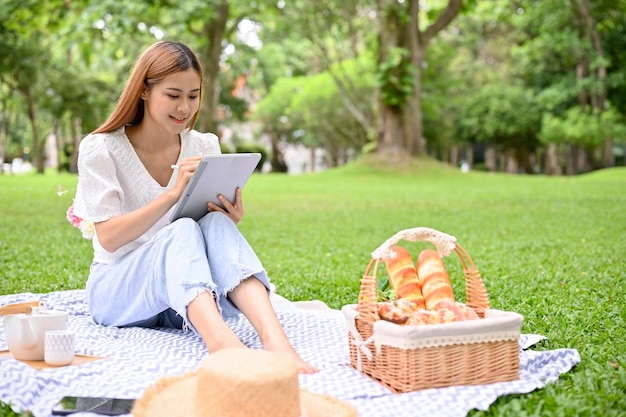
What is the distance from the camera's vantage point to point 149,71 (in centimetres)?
307

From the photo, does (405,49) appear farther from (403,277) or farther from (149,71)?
(403,277)

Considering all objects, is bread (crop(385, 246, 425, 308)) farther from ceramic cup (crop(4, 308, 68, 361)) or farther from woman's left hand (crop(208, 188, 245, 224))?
ceramic cup (crop(4, 308, 68, 361))

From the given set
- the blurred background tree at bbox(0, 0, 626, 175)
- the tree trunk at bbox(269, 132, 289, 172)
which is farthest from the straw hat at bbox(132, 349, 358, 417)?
the tree trunk at bbox(269, 132, 289, 172)

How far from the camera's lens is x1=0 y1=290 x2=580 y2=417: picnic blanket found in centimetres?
228

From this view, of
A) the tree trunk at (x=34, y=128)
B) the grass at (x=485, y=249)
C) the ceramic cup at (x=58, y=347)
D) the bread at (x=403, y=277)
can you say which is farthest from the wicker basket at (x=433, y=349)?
the tree trunk at (x=34, y=128)

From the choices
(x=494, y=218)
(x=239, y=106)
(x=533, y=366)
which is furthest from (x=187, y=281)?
(x=239, y=106)

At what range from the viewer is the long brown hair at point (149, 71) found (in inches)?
120

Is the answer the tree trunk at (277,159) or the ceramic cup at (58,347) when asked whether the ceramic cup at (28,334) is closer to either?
the ceramic cup at (58,347)

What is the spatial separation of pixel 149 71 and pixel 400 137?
14029 mm

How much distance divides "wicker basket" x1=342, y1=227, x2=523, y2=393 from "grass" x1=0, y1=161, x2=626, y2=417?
14 cm

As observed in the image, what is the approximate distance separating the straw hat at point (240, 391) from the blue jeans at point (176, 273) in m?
0.66

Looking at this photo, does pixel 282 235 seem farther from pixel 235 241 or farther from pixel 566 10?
pixel 566 10

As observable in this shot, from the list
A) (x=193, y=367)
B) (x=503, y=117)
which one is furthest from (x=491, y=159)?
(x=193, y=367)

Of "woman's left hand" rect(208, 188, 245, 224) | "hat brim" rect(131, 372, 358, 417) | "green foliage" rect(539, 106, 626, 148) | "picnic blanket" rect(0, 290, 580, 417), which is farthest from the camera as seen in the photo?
"green foliage" rect(539, 106, 626, 148)
